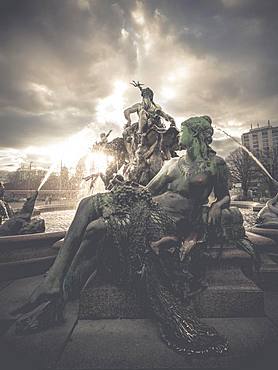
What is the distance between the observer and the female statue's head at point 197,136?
9.36 ft

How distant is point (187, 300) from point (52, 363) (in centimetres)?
140

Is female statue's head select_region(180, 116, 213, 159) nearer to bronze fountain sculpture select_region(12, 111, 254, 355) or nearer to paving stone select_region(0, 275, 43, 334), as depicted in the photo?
bronze fountain sculpture select_region(12, 111, 254, 355)

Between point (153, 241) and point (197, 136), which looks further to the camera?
point (197, 136)

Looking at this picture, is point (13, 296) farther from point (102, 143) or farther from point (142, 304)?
point (102, 143)

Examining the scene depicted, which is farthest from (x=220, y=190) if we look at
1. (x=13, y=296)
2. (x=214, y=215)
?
(x=13, y=296)

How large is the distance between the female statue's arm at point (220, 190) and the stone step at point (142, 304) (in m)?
0.88

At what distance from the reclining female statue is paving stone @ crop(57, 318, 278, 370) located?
0.19m

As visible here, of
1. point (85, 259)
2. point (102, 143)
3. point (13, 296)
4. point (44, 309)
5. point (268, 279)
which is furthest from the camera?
point (102, 143)

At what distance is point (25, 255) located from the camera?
13.3 feet

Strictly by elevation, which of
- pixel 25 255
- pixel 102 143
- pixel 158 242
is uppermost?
pixel 102 143

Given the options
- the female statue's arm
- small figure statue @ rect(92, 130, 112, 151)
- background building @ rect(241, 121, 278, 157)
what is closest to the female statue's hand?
the female statue's arm

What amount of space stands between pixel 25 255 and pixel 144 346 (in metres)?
2.89

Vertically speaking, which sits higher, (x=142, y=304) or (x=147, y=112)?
(x=147, y=112)

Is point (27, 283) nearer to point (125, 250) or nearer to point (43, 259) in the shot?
point (43, 259)
